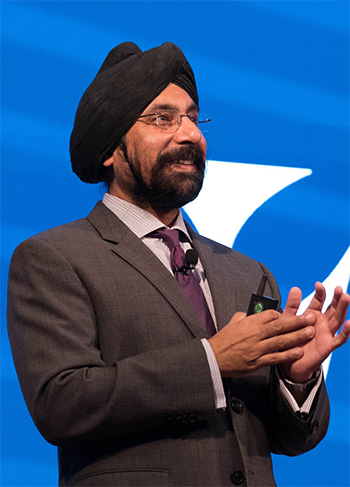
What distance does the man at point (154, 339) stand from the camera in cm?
154

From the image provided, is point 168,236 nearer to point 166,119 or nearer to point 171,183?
point 171,183

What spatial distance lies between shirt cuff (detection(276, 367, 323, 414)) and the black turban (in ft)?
2.67

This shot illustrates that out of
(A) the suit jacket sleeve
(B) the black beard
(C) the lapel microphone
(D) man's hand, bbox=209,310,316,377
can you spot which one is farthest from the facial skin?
(D) man's hand, bbox=209,310,316,377

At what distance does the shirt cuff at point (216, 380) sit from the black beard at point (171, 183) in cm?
55

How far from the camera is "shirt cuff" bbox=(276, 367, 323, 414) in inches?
68.4

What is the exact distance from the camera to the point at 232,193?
2781 mm

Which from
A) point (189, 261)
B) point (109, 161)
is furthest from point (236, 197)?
point (189, 261)

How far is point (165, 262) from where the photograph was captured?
72.7 inches

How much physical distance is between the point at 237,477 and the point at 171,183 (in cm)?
80

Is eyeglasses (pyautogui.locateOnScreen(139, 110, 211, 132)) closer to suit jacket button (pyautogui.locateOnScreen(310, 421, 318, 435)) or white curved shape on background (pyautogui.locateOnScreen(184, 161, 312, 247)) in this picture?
white curved shape on background (pyautogui.locateOnScreen(184, 161, 312, 247))

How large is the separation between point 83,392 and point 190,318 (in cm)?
32

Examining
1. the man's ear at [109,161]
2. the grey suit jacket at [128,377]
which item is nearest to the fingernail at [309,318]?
the grey suit jacket at [128,377]

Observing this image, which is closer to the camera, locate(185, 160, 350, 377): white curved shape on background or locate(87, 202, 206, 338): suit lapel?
locate(87, 202, 206, 338): suit lapel

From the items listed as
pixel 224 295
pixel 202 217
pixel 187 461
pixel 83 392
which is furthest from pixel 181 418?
pixel 202 217
